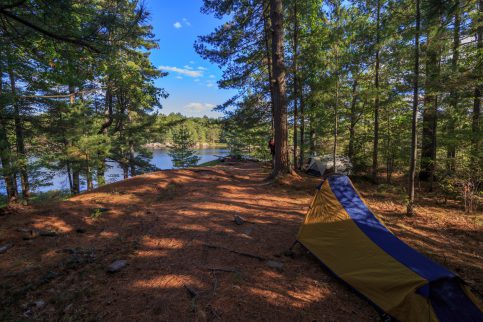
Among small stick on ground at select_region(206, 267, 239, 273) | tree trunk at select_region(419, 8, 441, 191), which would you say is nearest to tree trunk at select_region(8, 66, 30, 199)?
small stick on ground at select_region(206, 267, 239, 273)

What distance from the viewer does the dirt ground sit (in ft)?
8.18

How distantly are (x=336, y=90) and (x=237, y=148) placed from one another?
65.5 feet

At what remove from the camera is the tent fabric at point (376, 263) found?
2.21 meters

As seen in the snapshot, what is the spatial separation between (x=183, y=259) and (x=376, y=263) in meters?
2.85

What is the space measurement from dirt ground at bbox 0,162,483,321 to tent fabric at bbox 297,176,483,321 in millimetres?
242

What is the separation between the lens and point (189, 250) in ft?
12.3

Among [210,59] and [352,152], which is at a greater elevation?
[210,59]

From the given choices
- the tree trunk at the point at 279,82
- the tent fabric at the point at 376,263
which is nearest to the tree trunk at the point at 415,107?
the tent fabric at the point at 376,263

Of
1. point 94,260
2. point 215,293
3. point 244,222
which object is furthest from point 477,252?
point 94,260

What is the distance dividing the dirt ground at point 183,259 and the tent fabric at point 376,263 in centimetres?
24

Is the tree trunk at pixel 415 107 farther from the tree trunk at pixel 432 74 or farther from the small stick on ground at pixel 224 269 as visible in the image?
the small stick on ground at pixel 224 269

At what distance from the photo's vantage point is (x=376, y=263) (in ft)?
9.27

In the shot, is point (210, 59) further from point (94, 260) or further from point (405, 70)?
point (94, 260)

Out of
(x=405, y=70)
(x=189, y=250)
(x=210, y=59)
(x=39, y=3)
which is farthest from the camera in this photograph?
(x=210, y=59)
